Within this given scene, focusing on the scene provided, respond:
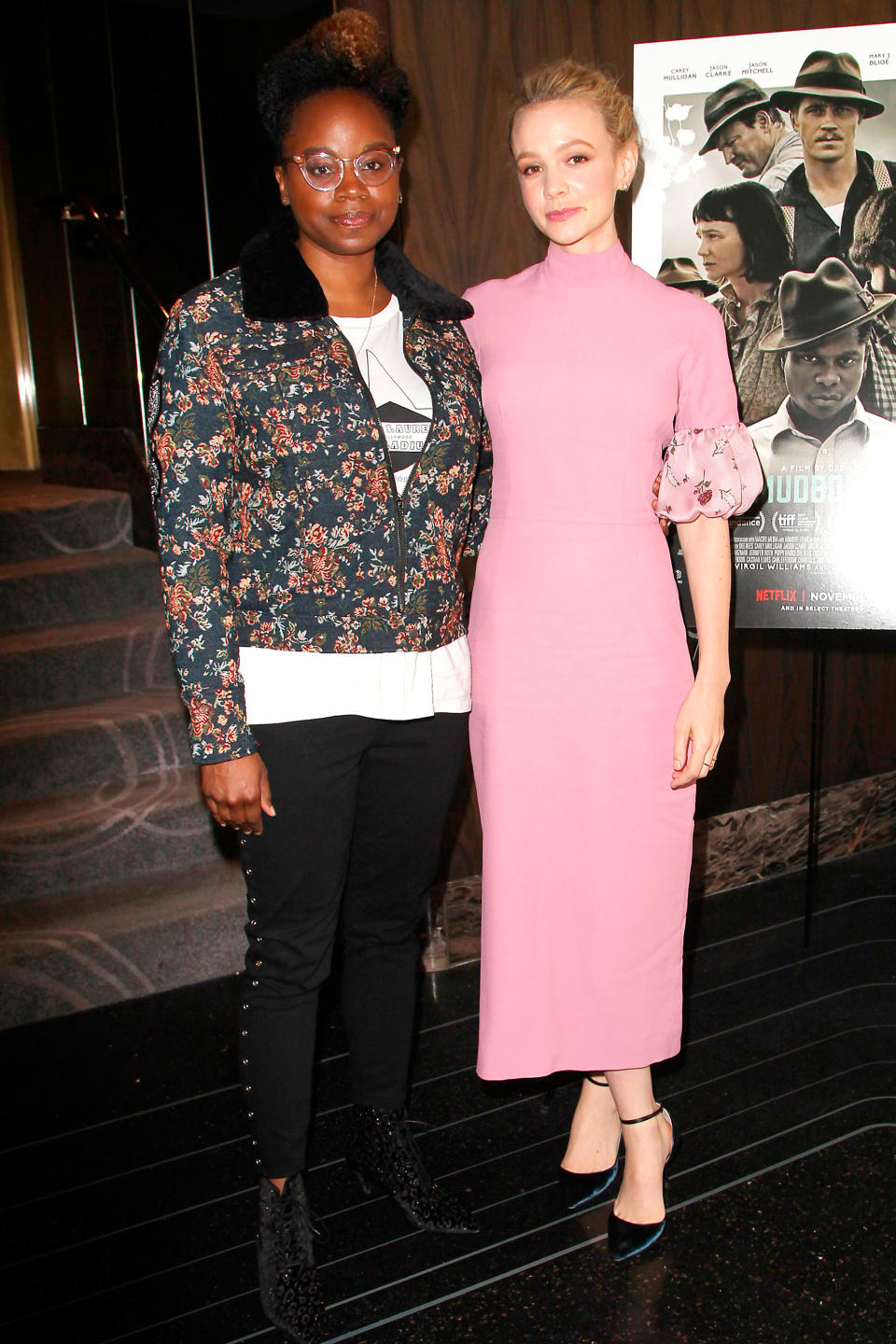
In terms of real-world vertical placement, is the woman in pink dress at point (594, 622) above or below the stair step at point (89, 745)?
above

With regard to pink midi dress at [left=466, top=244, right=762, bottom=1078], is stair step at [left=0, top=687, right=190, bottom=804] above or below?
below

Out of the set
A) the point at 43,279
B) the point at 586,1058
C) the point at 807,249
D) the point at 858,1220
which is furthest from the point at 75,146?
the point at 858,1220

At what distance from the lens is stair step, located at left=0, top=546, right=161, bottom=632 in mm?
3562

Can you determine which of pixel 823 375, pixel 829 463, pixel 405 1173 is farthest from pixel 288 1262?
pixel 823 375

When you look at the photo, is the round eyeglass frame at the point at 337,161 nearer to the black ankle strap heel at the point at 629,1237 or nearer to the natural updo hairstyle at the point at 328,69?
the natural updo hairstyle at the point at 328,69

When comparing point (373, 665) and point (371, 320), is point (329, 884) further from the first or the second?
point (371, 320)

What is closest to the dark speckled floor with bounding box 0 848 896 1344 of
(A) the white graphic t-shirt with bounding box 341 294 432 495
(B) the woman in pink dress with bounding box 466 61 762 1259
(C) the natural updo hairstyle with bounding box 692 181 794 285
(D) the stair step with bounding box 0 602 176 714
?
(B) the woman in pink dress with bounding box 466 61 762 1259

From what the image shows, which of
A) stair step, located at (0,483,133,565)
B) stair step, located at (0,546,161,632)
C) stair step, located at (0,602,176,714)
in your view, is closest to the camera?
stair step, located at (0,602,176,714)

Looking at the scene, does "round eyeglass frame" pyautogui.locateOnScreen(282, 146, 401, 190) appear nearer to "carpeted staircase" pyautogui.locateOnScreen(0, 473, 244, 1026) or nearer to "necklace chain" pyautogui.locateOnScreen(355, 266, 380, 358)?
"necklace chain" pyautogui.locateOnScreen(355, 266, 380, 358)

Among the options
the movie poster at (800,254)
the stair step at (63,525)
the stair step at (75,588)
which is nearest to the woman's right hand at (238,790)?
Result: the movie poster at (800,254)

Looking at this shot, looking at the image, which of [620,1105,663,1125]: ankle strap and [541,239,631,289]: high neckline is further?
[620,1105,663,1125]: ankle strap

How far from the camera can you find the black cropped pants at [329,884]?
159 cm

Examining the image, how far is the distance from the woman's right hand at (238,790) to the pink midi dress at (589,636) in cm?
37

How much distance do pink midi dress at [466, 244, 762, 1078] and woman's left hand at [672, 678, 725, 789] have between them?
3 cm
